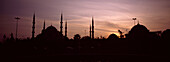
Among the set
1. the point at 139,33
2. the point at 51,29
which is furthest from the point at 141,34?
the point at 51,29

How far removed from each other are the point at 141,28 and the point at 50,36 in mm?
27817

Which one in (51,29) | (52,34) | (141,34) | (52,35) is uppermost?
(51,29)

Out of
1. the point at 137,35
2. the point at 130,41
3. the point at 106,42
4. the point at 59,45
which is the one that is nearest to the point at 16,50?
the point at 59,45

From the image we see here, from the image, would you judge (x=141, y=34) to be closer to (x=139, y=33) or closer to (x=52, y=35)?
(x=139, y=33)

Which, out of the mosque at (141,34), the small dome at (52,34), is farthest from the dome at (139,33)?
the small dome at (52,34)

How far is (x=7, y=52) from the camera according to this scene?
21.0 metres

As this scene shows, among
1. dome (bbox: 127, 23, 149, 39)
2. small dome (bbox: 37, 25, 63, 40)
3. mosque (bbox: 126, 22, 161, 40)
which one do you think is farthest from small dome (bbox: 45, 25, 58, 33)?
dome (bbox: 127, 23, 149, 39)

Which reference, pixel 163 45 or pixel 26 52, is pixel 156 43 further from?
pixel 26 52

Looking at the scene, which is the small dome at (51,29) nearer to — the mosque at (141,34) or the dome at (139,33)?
the mosque at (141,34)

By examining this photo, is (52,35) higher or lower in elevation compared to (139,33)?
lower

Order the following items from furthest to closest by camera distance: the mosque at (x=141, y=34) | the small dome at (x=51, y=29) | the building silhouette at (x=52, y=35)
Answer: the small dome at (x=51, y=29) → the building silhouette at (x=52, y=35) → the mosque at (x=141, y=34)

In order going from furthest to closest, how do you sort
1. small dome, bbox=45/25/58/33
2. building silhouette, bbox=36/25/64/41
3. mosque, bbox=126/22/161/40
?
small dome, bbox=45/25/58/33
building silhouette, bbox=36/25/64/41
mosque, bbox=126/22/161/40

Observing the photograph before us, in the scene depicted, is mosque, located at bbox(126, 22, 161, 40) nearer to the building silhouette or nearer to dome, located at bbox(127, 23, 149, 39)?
dome, located at bbox(127, 23, 149, 39)

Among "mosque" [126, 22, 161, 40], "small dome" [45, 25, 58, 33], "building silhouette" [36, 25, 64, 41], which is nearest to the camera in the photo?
"mosque" [126, 22, 161, 40]
